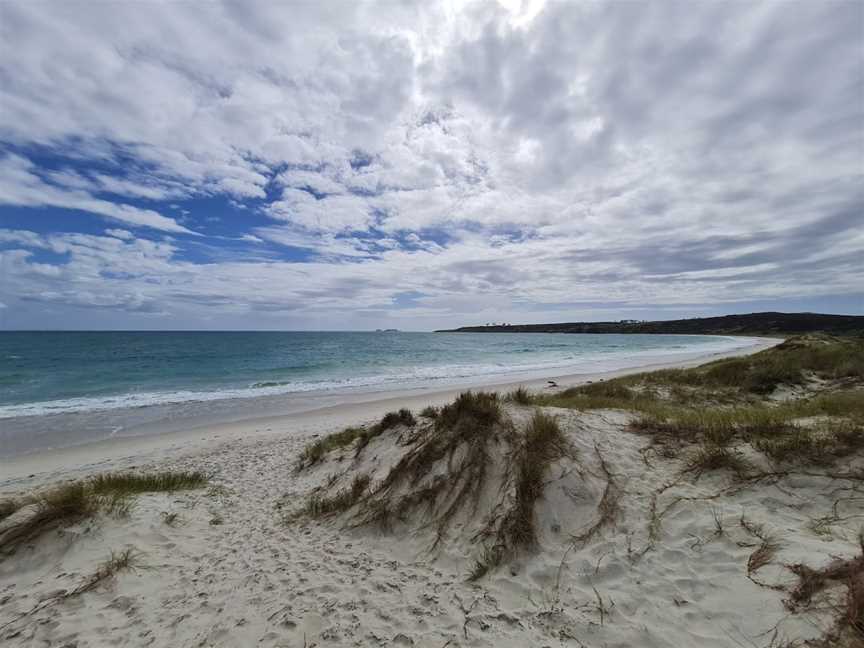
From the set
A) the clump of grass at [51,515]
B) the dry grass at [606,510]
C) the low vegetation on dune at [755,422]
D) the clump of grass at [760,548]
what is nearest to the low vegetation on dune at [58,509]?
the clump of grass at [51,515]

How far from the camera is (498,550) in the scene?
5.03m

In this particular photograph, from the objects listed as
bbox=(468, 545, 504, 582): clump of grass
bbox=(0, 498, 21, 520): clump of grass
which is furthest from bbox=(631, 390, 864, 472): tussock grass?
bbox=(0, 498, 21, 520): clump of grass

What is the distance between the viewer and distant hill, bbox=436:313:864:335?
86.6 meters

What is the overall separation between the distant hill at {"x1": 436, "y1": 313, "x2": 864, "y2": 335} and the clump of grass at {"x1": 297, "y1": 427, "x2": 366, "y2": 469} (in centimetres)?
7873

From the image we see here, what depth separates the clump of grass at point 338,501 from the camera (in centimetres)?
698

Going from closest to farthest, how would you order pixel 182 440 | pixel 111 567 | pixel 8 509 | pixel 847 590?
1. pixel 847 590
2. pixel 111 567
3. pixel 8 509
4. pixel 182 440

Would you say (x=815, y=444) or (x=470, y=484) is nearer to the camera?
(x=815, y=444)

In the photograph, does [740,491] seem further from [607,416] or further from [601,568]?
[607,416]

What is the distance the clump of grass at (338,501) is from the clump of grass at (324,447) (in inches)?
89.7

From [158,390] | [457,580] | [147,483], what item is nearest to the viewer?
[457,580]

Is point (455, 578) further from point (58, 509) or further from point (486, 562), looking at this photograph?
point (58, 509)

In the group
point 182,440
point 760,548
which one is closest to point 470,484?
point 760,548

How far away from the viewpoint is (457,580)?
4.78 meters

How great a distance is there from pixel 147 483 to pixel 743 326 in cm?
14434
